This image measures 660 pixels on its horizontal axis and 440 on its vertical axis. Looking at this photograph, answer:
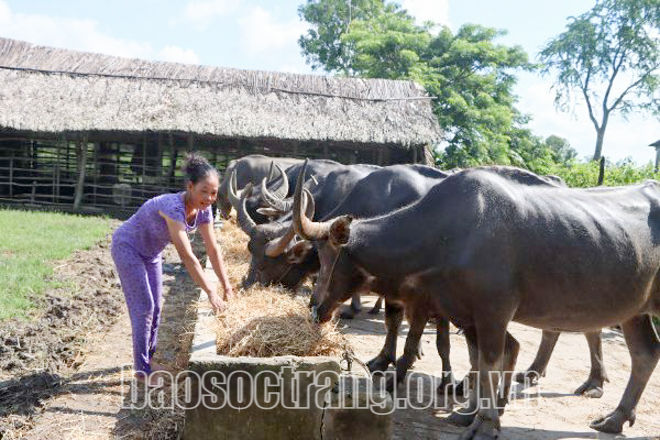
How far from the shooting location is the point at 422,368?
5.80m

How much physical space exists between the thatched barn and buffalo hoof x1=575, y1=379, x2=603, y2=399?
1243cm

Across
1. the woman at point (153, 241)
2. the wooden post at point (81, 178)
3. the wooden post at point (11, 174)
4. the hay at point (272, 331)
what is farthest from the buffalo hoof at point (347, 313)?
the wooden post at point (11, 174)

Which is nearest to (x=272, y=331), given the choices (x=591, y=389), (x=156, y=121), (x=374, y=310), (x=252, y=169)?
(x=591, y=389)

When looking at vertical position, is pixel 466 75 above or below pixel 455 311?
above

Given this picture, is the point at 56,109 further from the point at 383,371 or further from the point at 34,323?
the point at 383,371

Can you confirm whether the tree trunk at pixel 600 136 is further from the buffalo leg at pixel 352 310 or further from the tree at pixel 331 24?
the buffalo leg at pixel 352 310

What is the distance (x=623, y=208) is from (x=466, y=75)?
21.5 metres

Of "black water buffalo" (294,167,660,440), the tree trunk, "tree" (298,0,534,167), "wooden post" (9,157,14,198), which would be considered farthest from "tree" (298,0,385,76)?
"black water buffalo" (294,167,660,440)

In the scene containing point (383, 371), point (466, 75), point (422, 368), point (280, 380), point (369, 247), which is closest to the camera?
point (280, 380)

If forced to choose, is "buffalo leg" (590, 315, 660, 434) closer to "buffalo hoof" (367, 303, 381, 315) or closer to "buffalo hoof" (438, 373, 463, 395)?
"buffalo hoof" (438, 373, 463, 395)

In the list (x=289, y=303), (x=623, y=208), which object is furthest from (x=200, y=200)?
(x=623, y=208)

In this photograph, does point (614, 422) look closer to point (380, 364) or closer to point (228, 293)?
point (380, 364)

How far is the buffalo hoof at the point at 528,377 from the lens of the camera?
5.66 meters

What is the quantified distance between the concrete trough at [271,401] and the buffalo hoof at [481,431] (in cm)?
96
